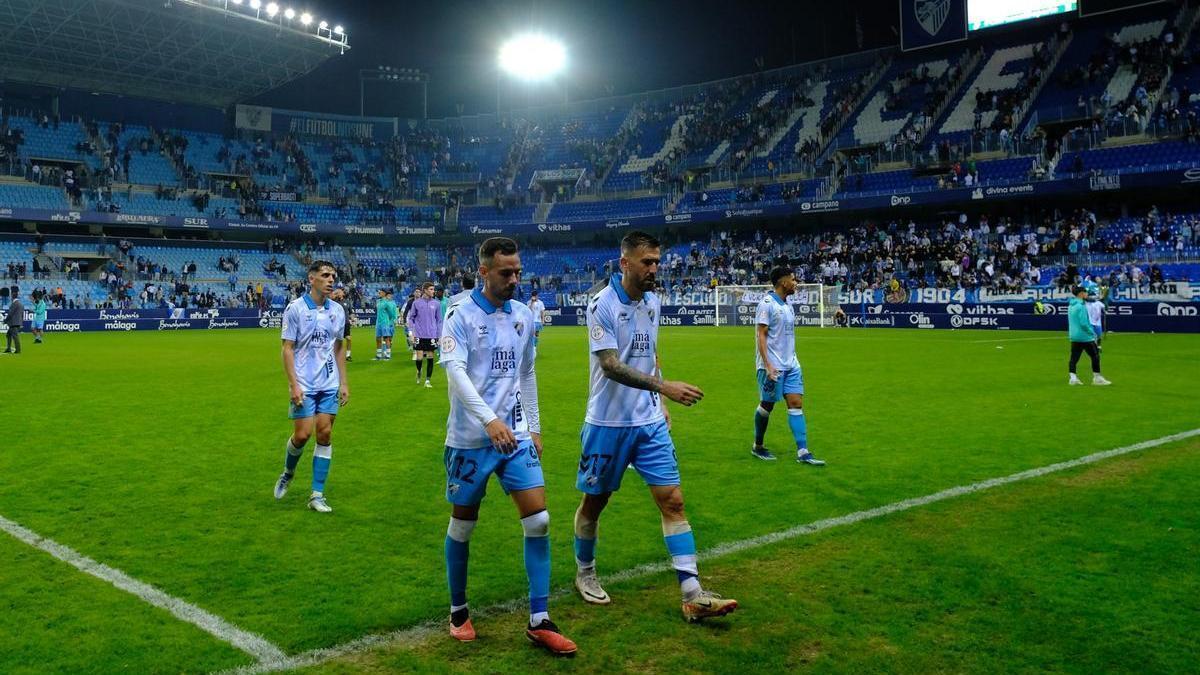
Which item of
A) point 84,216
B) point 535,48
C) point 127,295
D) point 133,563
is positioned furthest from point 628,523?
point 535,48

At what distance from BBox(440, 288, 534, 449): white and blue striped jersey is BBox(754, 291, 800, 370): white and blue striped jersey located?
5239mm

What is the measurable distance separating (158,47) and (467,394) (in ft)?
194

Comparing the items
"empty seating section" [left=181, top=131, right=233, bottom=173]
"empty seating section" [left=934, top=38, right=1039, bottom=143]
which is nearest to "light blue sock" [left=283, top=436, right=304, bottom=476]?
"empty seating section" [left=934, top=38, right=1039, bottom=143]

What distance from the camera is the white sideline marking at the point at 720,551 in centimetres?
444

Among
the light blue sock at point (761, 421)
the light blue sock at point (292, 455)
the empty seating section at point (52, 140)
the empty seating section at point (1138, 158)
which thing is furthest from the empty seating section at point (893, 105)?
the empty seating section at point (52, 140)

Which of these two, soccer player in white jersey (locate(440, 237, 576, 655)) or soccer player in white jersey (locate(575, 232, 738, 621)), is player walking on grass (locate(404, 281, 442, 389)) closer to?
soccer player in white jersey (locate(575, 232, 738, 621))

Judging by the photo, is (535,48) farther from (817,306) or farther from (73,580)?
(73,580)

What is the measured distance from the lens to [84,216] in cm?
5478

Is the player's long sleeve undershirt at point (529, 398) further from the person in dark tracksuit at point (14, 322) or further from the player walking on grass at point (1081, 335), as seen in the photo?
the person in dark tracksuit at point (14, 322)

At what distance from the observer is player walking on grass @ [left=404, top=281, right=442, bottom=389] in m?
18.0

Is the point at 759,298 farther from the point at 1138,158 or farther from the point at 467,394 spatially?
the point at 467,394

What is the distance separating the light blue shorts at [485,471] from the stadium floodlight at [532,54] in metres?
66.3

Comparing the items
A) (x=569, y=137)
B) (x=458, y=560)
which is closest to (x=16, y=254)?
(x=569, y=137)

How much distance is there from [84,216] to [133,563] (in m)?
58.2
